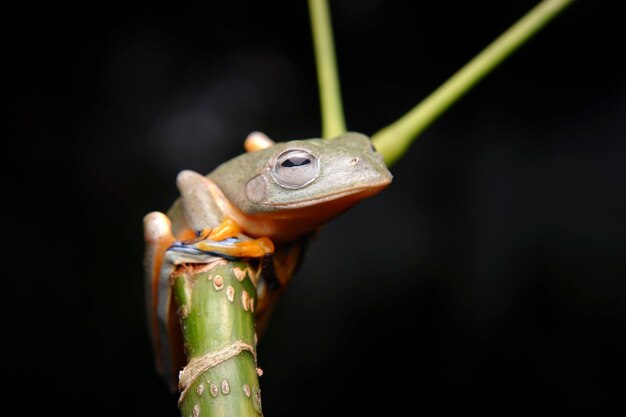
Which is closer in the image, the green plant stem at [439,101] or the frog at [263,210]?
the frog at [263,210]

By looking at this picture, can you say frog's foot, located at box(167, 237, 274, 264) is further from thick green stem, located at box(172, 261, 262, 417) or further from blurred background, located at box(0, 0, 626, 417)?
blurred background, located at box(0, 0, 626, 417)

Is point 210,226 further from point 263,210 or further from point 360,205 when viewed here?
point 360,205

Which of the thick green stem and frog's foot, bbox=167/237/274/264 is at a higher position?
frog's foot, bbox=167/237/274/264

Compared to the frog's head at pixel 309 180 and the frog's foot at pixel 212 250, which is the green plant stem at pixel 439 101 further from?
the frog's foot at pixel 212 250

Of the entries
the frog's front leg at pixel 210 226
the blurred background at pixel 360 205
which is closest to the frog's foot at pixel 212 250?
the frog's front leg at pixel 210 226

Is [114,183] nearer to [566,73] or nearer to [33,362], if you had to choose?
[33,362]

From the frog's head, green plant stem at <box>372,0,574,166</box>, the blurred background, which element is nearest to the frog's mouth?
the frog's head
